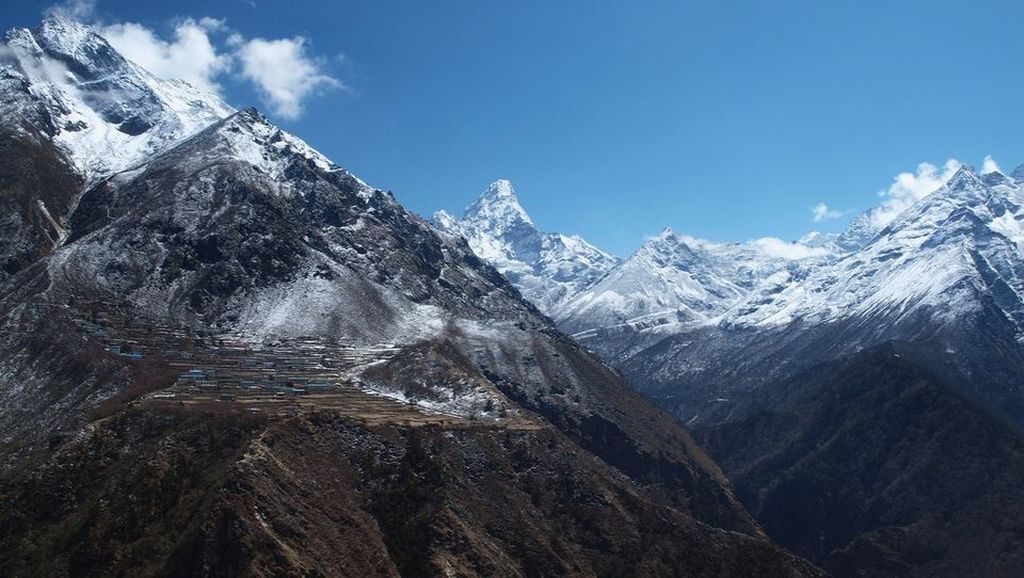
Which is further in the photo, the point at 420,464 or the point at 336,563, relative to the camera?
the point at 420,464

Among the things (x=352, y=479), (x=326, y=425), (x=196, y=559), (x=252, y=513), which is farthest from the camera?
(x=326, y=425)

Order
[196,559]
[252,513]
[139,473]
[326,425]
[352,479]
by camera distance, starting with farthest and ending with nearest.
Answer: [326,425] → [352,479] → [139,473] → [252,513] → [196,559]

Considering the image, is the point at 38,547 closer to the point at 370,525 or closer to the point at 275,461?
the point at 275,461

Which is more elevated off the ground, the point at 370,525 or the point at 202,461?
the point at 202,461

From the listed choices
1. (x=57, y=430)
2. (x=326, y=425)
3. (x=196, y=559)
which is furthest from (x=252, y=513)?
(x=57, y=430)

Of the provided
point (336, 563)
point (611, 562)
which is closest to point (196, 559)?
point (336, 563)

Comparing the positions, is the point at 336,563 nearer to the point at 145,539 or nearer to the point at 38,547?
the point at 145,539

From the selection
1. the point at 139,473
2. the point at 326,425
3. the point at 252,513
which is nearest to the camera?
the point at 252,513

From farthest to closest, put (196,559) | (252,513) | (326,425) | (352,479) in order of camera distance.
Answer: (326,425), (352,479), (252,513), (196,559)

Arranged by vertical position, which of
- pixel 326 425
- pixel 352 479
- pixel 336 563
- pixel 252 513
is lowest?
pixel 336 563
